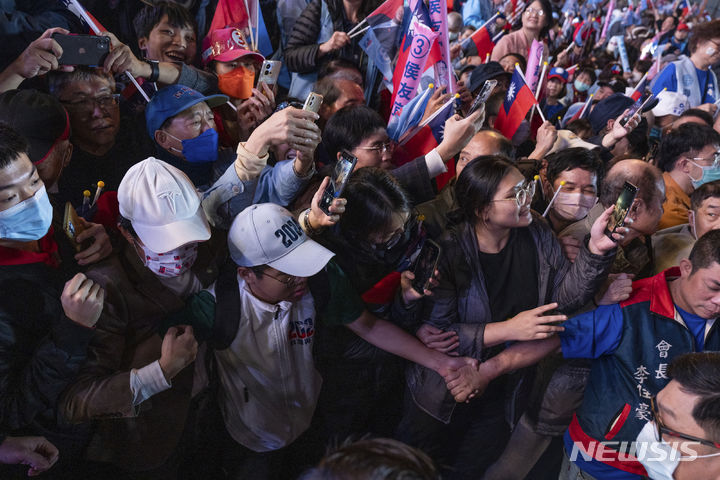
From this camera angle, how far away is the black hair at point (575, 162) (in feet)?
10.5

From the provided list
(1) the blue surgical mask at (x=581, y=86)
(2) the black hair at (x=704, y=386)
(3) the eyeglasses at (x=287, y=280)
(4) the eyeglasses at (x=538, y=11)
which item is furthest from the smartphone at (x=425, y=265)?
(1) the blue surgical mask at (x=581, y=86)

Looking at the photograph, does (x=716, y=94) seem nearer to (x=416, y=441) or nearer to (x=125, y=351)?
(x=416, y=441)

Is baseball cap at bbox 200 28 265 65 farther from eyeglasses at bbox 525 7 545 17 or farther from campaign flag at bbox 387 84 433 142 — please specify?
eyeglasses at bbox 525 7 545 17

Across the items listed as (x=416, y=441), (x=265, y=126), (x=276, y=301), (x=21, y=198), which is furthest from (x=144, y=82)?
(x=416, y=441)

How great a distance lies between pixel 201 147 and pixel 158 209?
0.93 m

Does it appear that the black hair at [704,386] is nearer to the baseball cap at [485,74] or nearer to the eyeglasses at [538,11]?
the baseball cap at [485,74]

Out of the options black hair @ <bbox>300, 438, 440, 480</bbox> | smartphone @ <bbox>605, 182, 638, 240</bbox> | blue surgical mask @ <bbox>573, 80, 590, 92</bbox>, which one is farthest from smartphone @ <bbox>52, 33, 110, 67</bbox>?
blue surgical mask @ <bbox>573, 80, 590, 92</bbox>

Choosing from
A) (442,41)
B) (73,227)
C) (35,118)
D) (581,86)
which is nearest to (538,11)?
(442,41)

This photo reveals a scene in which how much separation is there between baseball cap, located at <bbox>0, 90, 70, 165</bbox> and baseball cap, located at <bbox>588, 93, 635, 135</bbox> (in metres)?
4.75

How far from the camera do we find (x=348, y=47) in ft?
14.0

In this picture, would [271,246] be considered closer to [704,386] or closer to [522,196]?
[522,196]

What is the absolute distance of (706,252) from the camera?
222 centimetres

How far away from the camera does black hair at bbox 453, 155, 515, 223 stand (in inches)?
96.5

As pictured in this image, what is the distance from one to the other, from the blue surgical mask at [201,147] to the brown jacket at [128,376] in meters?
0.77
